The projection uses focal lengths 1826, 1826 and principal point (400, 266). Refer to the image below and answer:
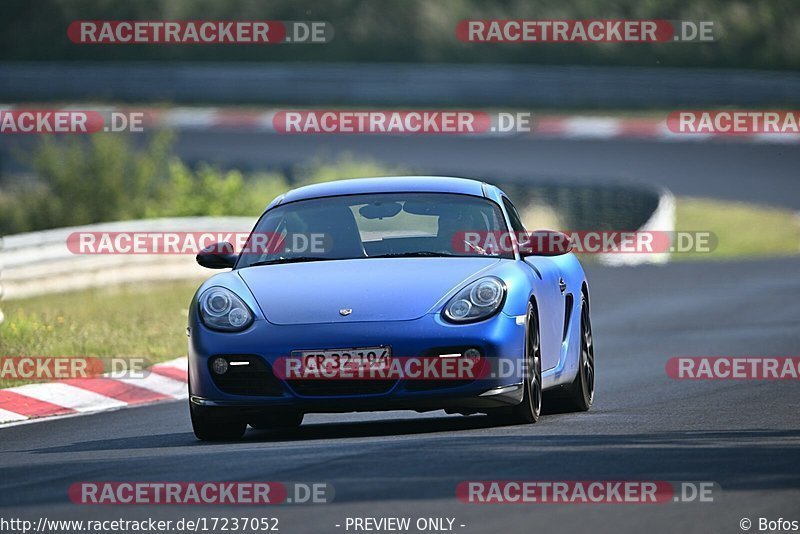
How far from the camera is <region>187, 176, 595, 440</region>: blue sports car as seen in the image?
9219mm

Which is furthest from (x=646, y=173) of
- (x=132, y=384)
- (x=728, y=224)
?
(x=132, y=384)

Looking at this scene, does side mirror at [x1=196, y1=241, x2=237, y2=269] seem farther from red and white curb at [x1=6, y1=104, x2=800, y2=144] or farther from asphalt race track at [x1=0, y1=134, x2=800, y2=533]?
red and white curb at [x1=6, y1=104, x2=800, y2=144]

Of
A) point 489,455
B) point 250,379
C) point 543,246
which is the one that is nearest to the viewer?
point 489,455

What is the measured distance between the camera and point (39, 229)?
82.5 feet

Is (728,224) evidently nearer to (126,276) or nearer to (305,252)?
(126,276)

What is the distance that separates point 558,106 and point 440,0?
1035 cm

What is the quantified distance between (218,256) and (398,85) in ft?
99.8

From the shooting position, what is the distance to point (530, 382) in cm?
962

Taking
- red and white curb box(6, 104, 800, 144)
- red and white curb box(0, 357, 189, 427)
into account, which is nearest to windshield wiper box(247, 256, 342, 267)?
red and white curb box(0, 357, 189, 427)

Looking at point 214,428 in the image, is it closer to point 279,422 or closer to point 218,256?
point 279,422

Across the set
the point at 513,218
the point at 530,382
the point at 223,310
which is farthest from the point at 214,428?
the point at 513,218

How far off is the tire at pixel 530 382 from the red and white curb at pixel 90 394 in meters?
3.59

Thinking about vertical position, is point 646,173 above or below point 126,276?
above

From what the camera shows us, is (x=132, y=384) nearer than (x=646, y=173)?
Yes
